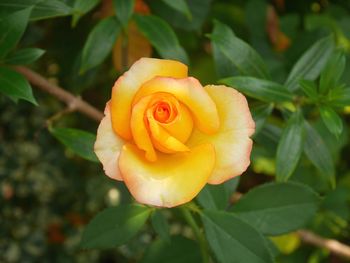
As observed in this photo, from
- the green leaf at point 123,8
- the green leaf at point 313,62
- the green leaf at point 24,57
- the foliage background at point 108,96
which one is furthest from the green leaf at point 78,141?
the green leaf at point 313,62

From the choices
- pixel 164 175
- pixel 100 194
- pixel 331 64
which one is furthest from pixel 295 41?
pixel 164 175

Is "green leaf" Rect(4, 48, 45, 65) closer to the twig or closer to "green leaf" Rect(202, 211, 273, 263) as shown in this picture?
the twig

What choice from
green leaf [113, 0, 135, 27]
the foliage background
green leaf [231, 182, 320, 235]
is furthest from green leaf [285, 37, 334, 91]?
green leaf [113, 0, 135, 27]

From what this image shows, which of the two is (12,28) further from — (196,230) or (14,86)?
(196,230)

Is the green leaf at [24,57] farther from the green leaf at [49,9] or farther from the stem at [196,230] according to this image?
the stem at [196,230]

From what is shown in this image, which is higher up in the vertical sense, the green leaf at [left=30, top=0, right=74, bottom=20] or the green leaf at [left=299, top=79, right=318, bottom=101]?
the green leaf at [left=30, top=0, right=74, bottom=20]

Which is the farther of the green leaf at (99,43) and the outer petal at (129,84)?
the green leaf at (99,43)

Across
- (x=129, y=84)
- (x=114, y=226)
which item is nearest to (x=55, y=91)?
(x=114, y=226)
